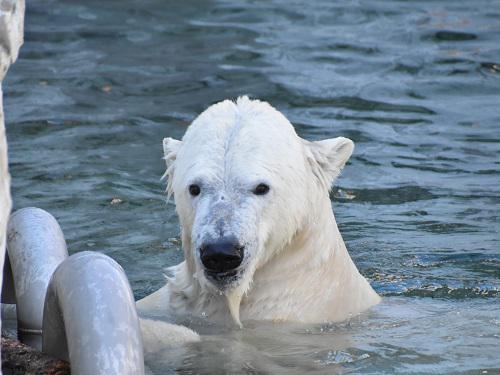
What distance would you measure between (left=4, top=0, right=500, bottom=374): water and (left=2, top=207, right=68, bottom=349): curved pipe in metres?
0.66

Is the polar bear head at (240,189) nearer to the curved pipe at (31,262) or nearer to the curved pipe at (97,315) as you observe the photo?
the curved pipe at (31,262)

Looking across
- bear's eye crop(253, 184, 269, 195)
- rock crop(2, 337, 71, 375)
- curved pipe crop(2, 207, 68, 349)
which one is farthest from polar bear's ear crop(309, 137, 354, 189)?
rock crop(2, 337, 71, 375)

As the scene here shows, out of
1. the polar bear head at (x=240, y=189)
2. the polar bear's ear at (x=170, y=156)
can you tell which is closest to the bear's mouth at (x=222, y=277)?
the polar bear head at (x=240, y=189)

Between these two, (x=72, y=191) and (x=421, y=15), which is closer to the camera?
(x=72, y=191)

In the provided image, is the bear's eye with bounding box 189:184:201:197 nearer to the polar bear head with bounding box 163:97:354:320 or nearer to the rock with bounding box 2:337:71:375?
the polar bear head with bounding box 163:97:354:320

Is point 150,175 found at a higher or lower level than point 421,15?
lower

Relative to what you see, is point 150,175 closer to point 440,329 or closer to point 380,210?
point 380,210

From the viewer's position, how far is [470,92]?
361 inches

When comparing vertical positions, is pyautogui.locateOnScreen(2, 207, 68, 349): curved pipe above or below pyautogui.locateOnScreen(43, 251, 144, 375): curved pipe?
below

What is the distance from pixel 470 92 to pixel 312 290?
497 cm

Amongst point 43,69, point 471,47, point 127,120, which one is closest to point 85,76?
point 43,69

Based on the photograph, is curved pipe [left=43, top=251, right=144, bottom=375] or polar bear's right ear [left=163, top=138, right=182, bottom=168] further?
polar bear's right ear [left=163, top=138, right=182, bottom=168]

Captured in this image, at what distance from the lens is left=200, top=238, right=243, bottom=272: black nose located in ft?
12.8

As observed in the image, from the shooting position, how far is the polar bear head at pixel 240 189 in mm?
4008
